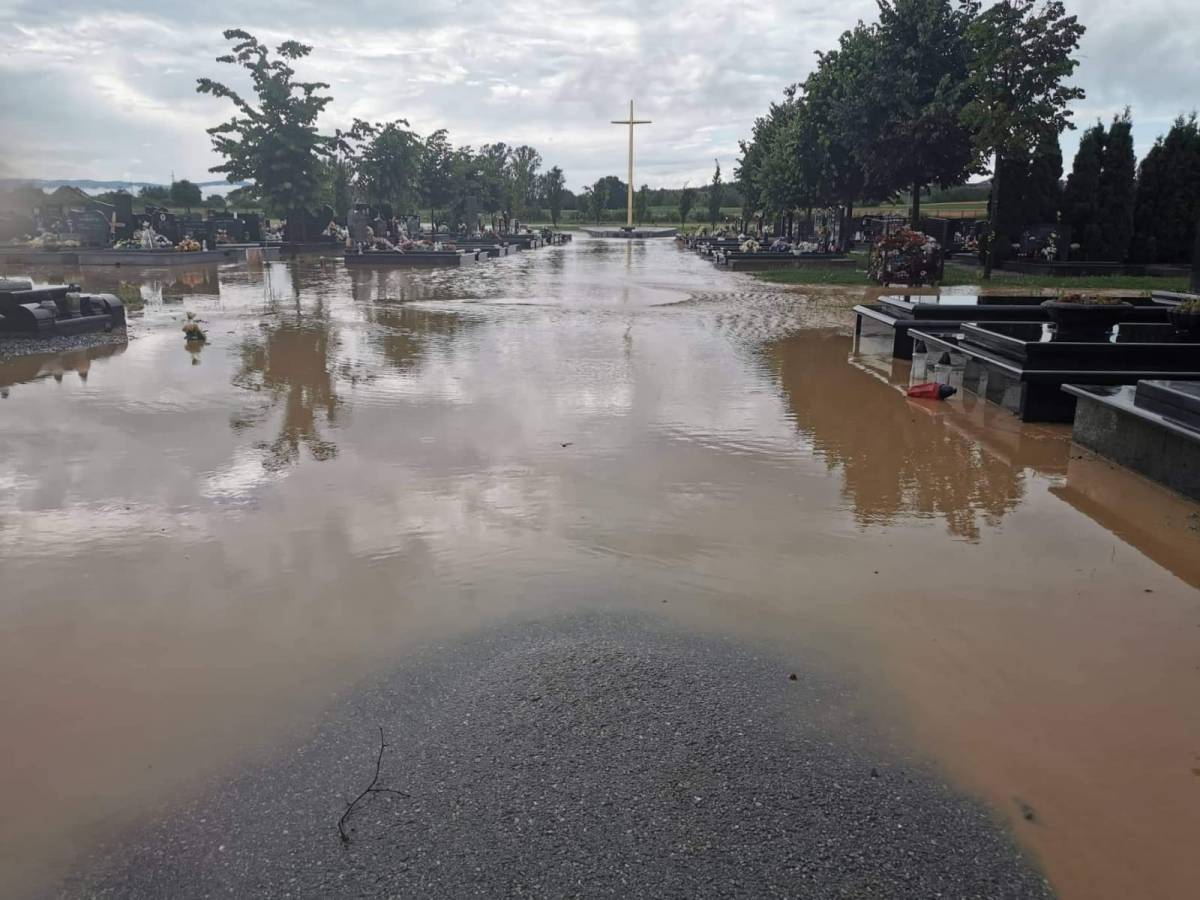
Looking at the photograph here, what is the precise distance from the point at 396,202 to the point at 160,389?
45.7m

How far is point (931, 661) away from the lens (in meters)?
3.94

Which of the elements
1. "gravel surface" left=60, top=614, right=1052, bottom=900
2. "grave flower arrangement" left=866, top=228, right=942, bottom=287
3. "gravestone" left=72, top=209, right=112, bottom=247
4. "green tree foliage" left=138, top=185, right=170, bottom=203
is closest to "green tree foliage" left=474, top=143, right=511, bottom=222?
"gravestone" left=72, top=209, right=112, bottom=247

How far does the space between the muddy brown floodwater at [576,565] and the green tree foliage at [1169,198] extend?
2648 centimetres

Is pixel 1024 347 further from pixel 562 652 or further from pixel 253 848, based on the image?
pixel 253 848

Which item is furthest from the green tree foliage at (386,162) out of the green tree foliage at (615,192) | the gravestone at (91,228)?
the green tree foliage at (615,192)

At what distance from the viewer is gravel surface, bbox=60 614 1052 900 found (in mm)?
2674

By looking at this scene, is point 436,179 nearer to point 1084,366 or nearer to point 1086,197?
point 1086,197

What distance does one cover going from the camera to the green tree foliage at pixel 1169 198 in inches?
1156

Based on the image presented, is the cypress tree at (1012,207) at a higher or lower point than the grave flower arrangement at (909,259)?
higher

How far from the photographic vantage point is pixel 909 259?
74.6 feet

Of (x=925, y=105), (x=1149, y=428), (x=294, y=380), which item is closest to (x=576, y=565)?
(x=1149, y=428)

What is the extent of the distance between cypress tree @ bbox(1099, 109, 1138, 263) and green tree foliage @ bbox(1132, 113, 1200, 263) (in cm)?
70

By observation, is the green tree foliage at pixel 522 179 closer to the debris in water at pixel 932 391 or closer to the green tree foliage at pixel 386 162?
the green tree foliage at pixel 386 162

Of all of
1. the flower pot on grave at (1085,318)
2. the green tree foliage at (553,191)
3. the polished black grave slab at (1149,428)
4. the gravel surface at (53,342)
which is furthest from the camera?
the green tree foliage at (553,191)
